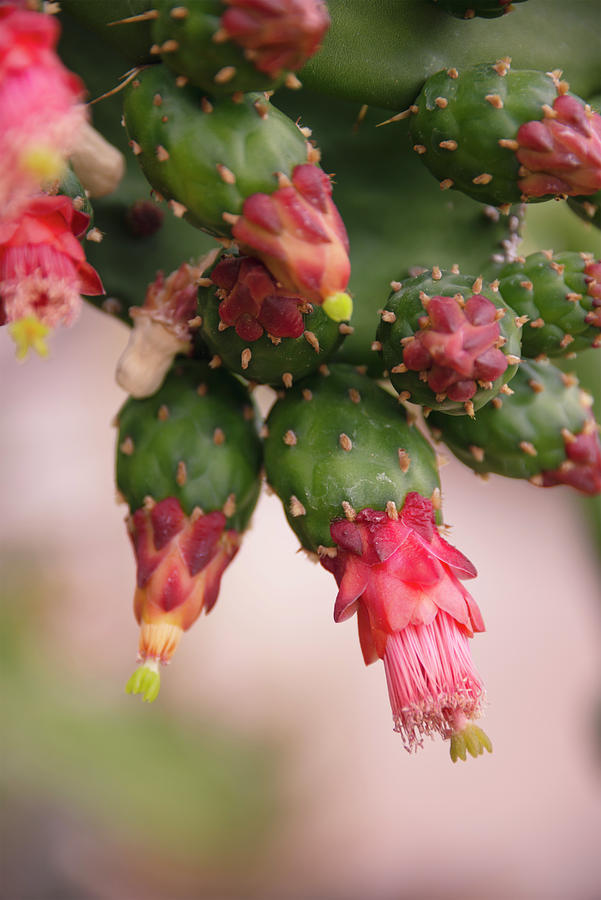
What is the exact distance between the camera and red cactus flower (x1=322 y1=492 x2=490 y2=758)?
85 centimetres

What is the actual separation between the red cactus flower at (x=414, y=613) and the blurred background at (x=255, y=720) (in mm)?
2461

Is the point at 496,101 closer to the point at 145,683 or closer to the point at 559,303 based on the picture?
the point at 559,303

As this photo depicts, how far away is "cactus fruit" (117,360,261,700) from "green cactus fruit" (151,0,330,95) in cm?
40

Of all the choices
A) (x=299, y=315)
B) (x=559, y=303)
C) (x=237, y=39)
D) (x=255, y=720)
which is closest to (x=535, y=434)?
(x=559, y=303)

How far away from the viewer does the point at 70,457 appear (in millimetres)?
3852

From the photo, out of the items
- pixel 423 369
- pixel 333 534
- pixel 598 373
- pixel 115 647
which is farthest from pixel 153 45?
pixel 115 647

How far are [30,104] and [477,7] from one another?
0.56m

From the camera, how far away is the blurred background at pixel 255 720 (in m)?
3.37

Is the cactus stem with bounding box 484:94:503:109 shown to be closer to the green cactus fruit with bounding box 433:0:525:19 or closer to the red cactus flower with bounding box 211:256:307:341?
the green cactus fruit with bounding box 433:0:525:19

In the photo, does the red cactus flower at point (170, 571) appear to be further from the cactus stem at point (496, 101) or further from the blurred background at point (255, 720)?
the blurred background at point (255, 720)

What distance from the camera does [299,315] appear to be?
820mm

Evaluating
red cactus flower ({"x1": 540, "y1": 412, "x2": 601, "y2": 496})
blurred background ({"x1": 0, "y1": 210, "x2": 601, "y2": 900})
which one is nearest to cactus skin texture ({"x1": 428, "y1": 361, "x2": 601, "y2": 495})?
red cactus flower ({"x1": 540, "y1": 412, "x2": 601, "y2": 496})

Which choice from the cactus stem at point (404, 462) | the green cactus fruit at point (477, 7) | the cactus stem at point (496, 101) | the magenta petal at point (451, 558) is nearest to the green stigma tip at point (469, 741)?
the magenta petal at point (451, 558)

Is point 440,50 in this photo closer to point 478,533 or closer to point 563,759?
point 478,533
